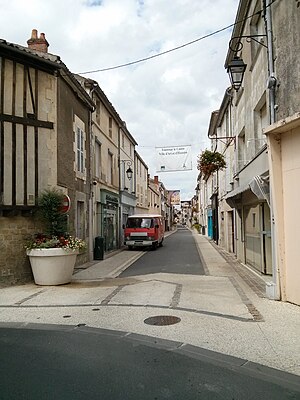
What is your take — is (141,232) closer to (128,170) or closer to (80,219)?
(128,170)

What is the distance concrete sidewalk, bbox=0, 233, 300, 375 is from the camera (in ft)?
16.9

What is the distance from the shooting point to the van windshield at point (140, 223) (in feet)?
75.4

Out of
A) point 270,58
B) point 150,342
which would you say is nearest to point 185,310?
point 150,342

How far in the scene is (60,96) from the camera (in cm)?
1184

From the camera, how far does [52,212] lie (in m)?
10.4

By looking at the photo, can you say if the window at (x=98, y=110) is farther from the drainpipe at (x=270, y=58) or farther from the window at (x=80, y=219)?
the drainpipe at (x=270, y=58)

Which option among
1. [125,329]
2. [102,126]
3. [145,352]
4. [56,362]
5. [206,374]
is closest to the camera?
[206,374]

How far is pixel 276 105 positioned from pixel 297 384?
5.95m

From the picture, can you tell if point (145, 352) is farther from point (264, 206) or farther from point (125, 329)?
point (264, 206)

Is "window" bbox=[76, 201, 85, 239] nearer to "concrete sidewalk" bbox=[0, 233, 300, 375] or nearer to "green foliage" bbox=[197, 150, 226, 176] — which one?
"concrete sidewalk" bbox=[0, 233, 300, 375]

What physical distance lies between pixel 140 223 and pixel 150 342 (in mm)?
17834

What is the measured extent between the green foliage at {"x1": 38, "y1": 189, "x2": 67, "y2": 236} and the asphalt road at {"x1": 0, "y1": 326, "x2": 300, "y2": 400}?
524 centimetres

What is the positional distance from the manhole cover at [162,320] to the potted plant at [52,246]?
4.19 meters

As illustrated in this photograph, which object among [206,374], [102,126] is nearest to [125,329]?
[206,374]
